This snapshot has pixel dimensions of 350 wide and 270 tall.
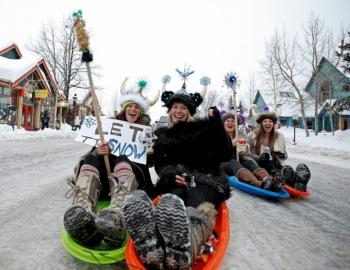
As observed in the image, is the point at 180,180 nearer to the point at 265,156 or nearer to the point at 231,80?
the point at 265,156

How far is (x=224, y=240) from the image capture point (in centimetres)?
185

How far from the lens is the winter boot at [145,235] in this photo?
4.86 feet

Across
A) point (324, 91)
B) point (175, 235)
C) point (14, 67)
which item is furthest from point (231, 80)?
point (324, 91)

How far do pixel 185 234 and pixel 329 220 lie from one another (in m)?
2.34

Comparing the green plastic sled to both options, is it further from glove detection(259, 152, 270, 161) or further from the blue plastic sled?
glove detection(259, 152, 270, 161)

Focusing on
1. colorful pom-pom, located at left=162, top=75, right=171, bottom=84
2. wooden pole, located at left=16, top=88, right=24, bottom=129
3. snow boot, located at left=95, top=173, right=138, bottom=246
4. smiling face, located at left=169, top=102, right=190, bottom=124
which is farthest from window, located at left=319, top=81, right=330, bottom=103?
snow boot, located at left=95, top=173, right=138, bottom=246

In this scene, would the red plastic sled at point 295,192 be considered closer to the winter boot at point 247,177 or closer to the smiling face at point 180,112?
the winter boot at point 247,177

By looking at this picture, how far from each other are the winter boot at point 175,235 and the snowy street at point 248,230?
49 cm

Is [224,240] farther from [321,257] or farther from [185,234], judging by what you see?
[321,257]

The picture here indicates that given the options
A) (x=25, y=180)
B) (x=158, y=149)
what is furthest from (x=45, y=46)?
(x=158, y=149)

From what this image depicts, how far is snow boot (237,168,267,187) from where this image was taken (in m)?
3.94

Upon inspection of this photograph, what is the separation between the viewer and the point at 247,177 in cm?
404

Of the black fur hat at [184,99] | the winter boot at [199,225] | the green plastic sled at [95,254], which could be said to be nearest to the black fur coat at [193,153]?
the black fur hat at [184,99]

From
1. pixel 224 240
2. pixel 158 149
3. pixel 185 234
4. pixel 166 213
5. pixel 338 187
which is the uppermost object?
pixel 158 149
